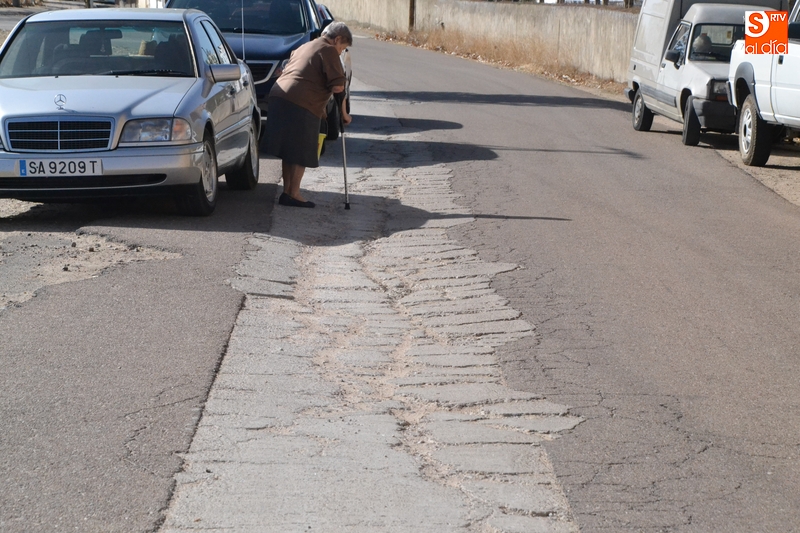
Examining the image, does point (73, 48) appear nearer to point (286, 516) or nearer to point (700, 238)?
point (700, 238)

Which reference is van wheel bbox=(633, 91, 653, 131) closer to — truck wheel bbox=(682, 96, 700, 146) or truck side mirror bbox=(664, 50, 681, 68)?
truck side mirror bbox=(664, 50, 681, 68)

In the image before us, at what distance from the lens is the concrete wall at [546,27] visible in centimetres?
2917

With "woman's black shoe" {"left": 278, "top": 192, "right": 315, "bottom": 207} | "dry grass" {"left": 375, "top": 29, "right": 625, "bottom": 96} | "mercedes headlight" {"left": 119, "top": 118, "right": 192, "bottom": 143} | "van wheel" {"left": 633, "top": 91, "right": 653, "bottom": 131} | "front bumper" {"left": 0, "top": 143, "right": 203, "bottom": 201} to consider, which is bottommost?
"dry grass" {"left": 375, "top": 29, "right": 625, "bottom": 96}

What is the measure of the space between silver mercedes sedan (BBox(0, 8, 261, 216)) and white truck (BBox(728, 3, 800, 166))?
6387mm

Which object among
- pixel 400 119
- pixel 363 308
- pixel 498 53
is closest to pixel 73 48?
pixel 363 308

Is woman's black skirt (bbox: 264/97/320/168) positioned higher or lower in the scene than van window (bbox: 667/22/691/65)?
lower

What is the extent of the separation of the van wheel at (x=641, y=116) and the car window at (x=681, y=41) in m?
1.06

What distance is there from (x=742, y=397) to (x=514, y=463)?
152 cm

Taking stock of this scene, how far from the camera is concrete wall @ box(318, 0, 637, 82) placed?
95.7 ft

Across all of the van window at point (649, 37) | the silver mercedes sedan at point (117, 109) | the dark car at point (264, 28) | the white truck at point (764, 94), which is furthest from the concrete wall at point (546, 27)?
the silver mercedes sedan at point (117, 109)

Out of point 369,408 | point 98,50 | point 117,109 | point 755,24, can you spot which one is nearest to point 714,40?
point 755,24

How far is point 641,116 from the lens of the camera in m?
18.4

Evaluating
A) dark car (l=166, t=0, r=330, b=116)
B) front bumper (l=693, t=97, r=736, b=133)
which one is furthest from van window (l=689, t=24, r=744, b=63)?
dark car (l=166, t=0, r=330, b=116)

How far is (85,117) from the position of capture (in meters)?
9.02
